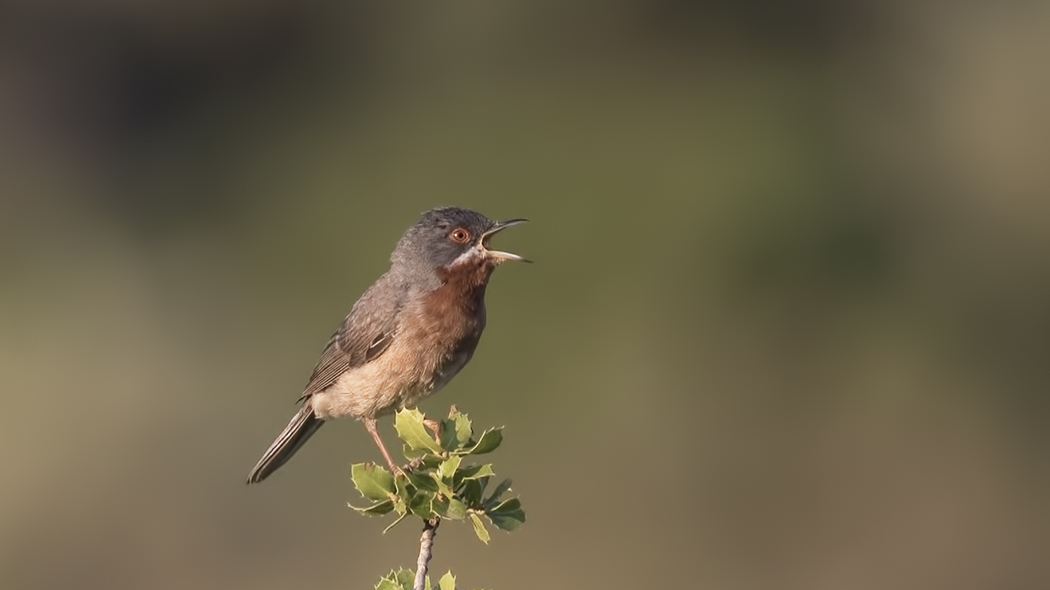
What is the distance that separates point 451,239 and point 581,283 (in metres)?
10.5

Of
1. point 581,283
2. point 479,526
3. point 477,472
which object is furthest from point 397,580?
point 581,283

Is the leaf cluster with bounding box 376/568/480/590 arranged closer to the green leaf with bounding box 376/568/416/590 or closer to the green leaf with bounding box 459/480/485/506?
the green leaf with bounding box 376/568/416/590

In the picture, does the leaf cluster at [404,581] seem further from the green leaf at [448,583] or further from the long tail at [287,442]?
the long tail at [287,442]

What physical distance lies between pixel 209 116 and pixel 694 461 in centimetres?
1428

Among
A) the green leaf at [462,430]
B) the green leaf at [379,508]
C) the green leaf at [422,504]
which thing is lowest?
the green leaf at [422,504]

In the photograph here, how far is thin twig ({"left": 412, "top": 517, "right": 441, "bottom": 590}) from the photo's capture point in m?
3.66

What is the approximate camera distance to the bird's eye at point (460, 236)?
607 cm

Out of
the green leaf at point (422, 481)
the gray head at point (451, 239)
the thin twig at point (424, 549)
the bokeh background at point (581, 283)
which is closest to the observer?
the thin twig at point (424, 549)

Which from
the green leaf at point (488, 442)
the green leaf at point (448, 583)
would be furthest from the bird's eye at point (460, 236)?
the green leaf at point (448, 583)

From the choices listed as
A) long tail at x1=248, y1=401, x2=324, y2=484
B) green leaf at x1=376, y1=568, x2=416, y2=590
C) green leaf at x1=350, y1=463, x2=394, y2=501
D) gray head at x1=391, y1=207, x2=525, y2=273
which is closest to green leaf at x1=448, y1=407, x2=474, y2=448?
green leaf at x1=350, y1=463, x2=394, y2=501

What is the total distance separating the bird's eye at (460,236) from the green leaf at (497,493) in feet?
6.72

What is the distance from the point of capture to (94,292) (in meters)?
19.3

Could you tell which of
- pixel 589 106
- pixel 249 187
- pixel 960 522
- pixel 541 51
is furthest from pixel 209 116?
pixel 960 522

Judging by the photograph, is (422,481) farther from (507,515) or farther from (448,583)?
(448,583)
